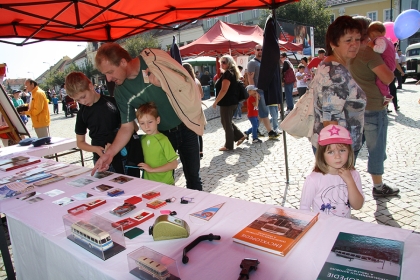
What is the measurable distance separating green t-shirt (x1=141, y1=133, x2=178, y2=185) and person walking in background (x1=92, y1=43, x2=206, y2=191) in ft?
0.55

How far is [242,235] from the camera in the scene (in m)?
1.15

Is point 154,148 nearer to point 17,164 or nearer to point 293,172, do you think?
point 17,164

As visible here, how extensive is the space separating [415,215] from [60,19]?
4.11 m

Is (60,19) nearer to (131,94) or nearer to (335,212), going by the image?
(131,94)

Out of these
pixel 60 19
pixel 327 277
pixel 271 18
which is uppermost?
pixel 60 19

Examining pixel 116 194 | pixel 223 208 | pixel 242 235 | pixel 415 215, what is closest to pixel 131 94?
pixel 116 194

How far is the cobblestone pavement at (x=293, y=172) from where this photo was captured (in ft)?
8.99

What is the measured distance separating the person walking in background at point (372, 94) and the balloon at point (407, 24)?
486 centimetres

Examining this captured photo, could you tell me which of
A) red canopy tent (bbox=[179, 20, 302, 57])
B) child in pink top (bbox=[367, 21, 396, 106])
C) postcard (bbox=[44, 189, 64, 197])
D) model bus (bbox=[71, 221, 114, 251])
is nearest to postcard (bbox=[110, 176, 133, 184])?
postcard (bbox=[44, 189, 64, 197])

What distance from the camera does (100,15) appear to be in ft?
11.6

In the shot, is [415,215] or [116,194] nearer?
[116,194]

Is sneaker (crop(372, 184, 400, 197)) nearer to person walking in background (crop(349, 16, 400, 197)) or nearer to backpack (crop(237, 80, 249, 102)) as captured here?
person walking in background (crop(349, 16, 400, 197))

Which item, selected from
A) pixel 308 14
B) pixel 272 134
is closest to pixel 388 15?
pixel 308 14

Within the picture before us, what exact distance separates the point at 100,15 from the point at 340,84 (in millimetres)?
2822
